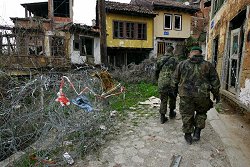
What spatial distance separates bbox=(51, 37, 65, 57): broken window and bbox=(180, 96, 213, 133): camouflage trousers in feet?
48.8

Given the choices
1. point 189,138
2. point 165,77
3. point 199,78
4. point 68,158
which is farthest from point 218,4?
point 68,158

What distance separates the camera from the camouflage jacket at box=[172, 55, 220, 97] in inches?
155

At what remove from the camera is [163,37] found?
22547 mm

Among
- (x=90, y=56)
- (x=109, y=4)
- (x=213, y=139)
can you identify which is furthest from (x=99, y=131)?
(x=109, y=4)

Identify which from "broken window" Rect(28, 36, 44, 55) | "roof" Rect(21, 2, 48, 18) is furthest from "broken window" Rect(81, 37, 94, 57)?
"roof" Rect(21, 2, 48, 18)

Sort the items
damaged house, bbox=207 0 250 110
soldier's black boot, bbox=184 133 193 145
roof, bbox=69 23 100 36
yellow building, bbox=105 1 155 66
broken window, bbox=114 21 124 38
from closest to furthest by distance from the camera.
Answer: soldier's black boot, bbox=184 133 193 145 → damaged house, bbox=207 0 250 110 → roof, bbox=69 23 100 36 → yellow building, bbox=105 1 155 66 → broken window, bbox=114 21 124 38

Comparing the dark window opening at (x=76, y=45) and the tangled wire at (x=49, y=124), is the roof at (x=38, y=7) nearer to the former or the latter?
the dark window opening at (x=76, y=45)

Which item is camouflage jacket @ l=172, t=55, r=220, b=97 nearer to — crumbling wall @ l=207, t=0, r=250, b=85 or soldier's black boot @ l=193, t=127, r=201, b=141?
soldier's black boot @ l=193, t=127, r=201, b=141

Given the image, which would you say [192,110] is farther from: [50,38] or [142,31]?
[142,31]

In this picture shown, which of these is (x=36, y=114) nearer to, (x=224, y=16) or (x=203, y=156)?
(x=203, y=156)

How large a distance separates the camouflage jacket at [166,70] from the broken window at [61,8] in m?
16.2

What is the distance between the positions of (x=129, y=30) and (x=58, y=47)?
675 centimetres

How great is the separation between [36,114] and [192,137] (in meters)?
2.91

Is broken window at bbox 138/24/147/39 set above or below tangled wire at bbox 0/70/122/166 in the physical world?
above
